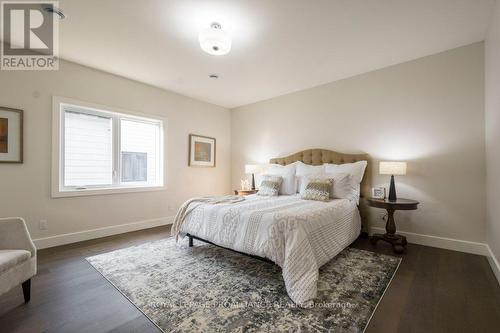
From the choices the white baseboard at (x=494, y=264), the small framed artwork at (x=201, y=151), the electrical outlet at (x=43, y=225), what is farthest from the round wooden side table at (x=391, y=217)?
the electrical outlet at (x=43, y=225)

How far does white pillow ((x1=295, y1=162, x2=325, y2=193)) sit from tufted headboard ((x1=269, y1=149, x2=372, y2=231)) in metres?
0.23

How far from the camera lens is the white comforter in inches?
73.5

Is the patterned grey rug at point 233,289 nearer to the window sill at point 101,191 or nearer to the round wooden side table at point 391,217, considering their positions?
the round wooden side table at point 391,217

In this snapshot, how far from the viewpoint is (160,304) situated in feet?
5.81

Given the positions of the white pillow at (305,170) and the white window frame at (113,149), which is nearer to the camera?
the white window frame at (113,149)

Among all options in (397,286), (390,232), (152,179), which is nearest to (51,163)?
(152,179)

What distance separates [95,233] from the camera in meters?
3.48

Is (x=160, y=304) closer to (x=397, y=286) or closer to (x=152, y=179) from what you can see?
(x=397, y=286)

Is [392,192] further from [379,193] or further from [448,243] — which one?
[448,243]

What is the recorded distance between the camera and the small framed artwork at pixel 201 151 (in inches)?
191

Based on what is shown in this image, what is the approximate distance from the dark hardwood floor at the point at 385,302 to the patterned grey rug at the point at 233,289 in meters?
0.11

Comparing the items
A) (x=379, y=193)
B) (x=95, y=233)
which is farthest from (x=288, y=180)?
(x=95, y=233)

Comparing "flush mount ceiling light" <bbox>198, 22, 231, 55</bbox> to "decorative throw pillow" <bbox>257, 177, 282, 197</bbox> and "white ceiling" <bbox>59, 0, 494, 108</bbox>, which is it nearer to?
"white ceiling" <bbox>59, 0, 494, 108</bbox>

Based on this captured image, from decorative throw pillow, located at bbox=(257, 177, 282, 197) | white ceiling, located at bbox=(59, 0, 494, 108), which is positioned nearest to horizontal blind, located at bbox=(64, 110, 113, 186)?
white ceiling, located at bbox=(59, 0, 494, 108)
